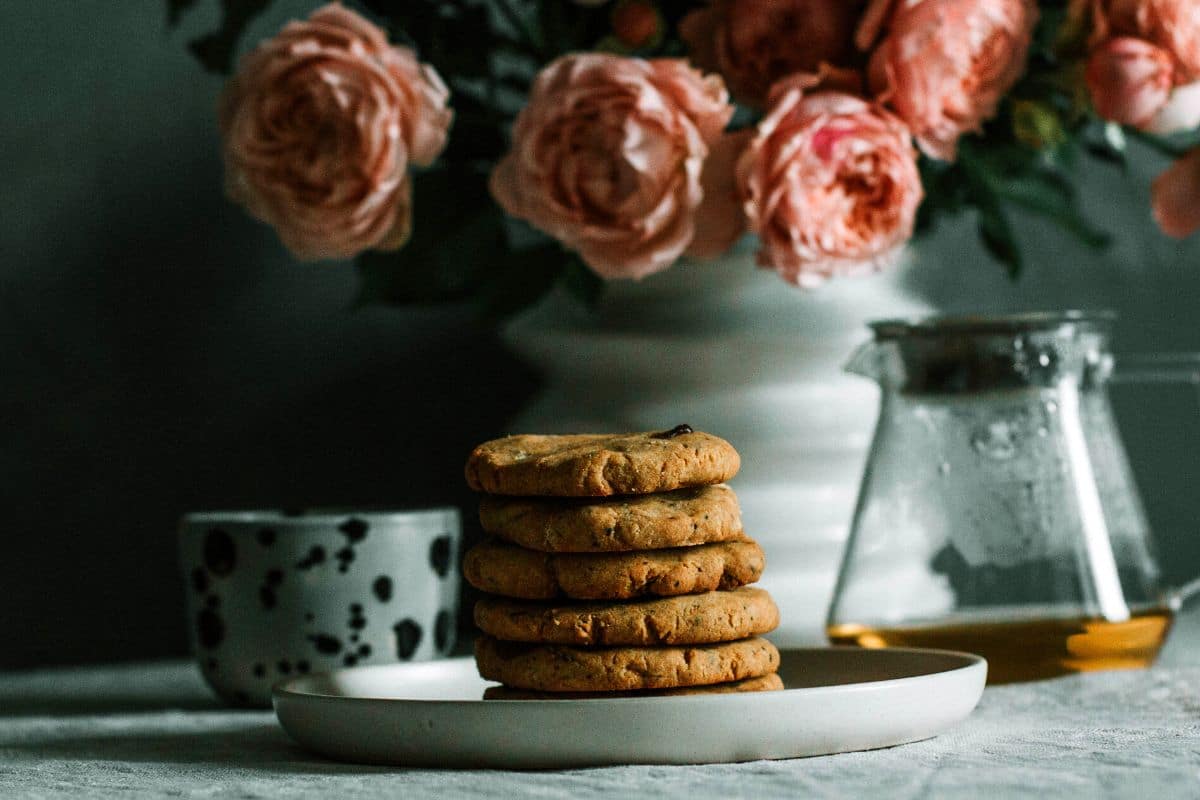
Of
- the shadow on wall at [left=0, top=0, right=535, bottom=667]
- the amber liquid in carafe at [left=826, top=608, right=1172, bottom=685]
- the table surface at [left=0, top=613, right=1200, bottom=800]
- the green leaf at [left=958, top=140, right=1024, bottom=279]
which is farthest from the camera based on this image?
the shadow on wall at [left=0, top=0, right=535, bottom=667]

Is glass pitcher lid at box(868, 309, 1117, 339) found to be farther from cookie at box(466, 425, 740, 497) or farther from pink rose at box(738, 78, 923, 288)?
cookie at box(466, 425, 740, 497)

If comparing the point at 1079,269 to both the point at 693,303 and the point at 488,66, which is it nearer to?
the point at 693,303

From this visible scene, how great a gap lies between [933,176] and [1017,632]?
Result: 0.27m

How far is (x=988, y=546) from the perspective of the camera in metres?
0.70

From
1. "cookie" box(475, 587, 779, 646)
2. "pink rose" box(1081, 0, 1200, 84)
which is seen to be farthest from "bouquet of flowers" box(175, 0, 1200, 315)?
"cookie" box(475, 587, 779, 646)

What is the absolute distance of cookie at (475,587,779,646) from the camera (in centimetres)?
51

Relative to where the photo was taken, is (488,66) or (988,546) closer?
(988,546)

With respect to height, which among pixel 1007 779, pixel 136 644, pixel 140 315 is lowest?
pixel 136 644

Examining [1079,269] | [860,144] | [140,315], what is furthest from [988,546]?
[140,315]

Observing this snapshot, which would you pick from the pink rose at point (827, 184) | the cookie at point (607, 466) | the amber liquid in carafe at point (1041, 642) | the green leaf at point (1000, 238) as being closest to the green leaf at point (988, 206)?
the green leaf at point (1000, 238)

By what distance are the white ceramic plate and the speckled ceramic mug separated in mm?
176

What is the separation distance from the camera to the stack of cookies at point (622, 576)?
0.51 m

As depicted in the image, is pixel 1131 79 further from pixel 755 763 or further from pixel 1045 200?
pixel 755 763

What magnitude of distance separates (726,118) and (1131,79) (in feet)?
0.63
